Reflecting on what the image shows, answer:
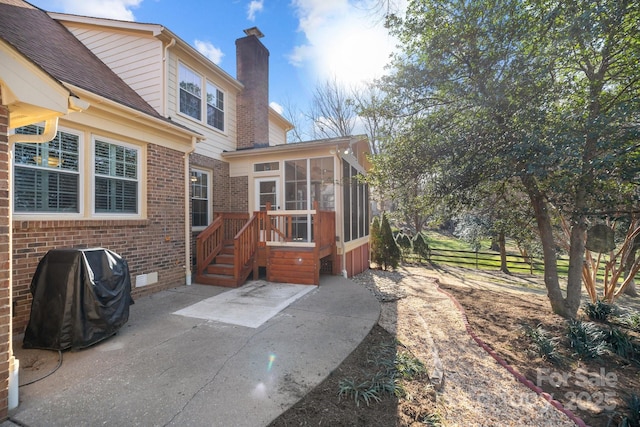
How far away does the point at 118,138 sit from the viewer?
4988 mm

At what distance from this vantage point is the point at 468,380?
3.34 m

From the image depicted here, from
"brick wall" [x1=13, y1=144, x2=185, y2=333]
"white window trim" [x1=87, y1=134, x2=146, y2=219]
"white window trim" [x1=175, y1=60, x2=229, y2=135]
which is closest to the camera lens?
"brick wall" [x1=13, y1=144, x2=185, y2=333]

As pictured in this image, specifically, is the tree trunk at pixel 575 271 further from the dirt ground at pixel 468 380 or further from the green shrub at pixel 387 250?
the green shrub at pixel 387 250

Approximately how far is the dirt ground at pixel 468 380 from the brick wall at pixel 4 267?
6.98ft

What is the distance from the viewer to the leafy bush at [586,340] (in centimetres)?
407

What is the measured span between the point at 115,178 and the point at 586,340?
830 cm

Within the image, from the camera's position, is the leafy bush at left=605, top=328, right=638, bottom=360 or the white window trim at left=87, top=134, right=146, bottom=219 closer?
the leafy bush at left=605, top=328, right=638, bottom=360

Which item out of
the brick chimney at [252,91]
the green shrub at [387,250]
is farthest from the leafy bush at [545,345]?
the brick chimney at [252,91]

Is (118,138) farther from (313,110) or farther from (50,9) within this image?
(313,110)

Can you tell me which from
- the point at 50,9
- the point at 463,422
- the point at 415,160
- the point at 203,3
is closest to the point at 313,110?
the point at 203,3

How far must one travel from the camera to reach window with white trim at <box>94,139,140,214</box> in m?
4.74

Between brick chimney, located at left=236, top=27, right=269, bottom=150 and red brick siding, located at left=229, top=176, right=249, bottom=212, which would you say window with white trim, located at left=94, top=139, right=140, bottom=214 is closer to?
red brick siding, located at left=229, top=176, right=249, bottom=212

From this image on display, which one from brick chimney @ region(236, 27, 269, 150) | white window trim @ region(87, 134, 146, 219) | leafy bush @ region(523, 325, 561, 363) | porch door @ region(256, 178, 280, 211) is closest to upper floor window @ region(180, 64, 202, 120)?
brick chimney @ region(236, 27, 269, 150)

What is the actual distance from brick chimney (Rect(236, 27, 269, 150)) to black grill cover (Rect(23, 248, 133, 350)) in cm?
620
